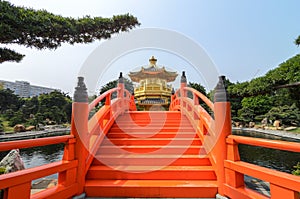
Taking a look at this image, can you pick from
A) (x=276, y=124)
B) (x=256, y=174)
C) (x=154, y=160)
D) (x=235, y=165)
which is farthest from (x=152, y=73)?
(x=256, y=174)

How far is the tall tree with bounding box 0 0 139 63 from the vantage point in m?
2.84

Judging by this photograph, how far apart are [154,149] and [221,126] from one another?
1.39 meters

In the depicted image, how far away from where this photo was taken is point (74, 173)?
2371 mm

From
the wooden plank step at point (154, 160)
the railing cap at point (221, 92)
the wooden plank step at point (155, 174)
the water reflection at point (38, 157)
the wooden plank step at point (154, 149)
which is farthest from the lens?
the water reflection at point (38, 157)

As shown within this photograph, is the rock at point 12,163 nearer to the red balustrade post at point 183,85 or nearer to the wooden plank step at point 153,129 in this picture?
the wooden plank step at point 153,129

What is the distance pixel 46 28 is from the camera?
3139 mm

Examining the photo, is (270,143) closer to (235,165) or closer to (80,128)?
(235,165)

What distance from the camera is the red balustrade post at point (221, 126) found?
238 centimetres

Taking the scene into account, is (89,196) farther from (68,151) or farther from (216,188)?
(216,188)

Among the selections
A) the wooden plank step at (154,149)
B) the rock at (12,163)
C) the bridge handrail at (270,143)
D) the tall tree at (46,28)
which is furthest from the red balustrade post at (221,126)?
the rock at (12,163)

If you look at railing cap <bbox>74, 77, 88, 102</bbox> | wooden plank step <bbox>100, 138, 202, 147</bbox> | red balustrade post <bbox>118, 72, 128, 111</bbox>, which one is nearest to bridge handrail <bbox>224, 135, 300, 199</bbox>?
wooden plank step <bbox>100, 138, 202, 147</bbox>

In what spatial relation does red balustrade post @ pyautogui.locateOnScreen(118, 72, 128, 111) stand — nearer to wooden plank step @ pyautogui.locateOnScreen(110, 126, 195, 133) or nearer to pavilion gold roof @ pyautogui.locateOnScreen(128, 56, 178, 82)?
wooden plank step @ pyautogui.locateOnScreen(110, 126, 195, 133)

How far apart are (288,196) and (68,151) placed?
7.96ft

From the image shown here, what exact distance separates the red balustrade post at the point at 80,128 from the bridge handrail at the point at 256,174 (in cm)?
195
